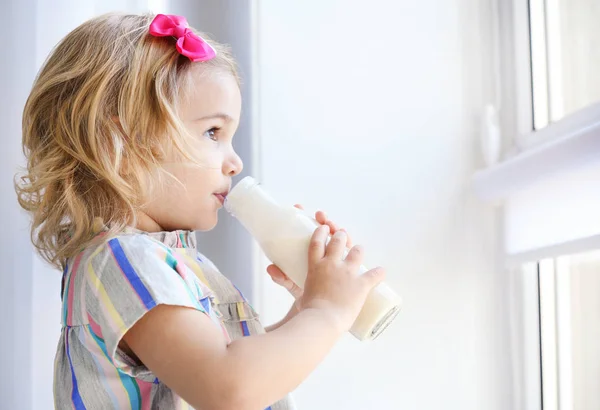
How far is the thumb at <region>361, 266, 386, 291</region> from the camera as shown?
0.85 meters

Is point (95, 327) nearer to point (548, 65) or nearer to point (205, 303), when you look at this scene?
A: point (205, 303)

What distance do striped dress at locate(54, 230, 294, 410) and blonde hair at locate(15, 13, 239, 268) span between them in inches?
2.2

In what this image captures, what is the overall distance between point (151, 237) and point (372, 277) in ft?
0.93

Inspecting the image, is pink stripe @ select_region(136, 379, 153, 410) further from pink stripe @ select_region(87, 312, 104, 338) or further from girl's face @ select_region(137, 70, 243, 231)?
girl's face @ select_region(137, 70, 243, 231)

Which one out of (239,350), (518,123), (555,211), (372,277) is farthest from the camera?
(518,123)

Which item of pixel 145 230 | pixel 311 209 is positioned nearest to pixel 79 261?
pixel 145 230

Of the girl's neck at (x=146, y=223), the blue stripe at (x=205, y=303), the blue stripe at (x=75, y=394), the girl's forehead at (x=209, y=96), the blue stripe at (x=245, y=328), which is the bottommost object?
the blue stripe at (x=75, y=394)

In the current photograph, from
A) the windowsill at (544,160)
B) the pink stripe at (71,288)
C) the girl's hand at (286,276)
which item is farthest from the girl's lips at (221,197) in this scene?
the windowsill at (544,160)

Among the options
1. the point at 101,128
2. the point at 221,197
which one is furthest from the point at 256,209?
the point at 101,128

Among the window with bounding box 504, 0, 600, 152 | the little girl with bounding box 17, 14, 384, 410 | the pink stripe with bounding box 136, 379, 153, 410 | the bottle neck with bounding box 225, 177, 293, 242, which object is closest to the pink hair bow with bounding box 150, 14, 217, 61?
the little girl with bounding box 17, 14, 384, 410

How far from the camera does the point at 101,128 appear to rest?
92 centimetres

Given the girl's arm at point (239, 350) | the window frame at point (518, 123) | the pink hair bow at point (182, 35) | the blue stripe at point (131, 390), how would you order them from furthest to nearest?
the window frame at point (518, 123) < the pink hair bow at point (182, 35) < the blue stripe at point (131, 390) < the girl's arm at point (239, 350)

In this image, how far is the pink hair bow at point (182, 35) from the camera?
0.96 meters

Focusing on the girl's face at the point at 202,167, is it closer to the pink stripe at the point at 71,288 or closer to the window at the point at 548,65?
the pink stripe at the point at 71,288
